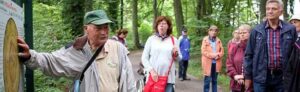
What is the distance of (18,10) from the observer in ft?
11.0

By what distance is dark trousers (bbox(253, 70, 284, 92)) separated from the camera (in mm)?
5582

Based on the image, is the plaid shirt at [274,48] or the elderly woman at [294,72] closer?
the elderly woman at [294,72]

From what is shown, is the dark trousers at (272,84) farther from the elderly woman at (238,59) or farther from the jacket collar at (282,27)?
the elderly woman at (238,59)

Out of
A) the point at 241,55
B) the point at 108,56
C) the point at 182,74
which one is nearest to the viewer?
the point at 108,56

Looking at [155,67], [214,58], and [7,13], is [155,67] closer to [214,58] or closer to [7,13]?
[214,58]

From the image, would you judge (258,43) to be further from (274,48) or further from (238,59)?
(238,59)

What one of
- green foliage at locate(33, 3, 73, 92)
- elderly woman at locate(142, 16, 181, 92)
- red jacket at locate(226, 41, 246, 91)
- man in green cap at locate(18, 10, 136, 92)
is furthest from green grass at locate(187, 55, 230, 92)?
man in green cap at locate(18, 10, 136, 92)

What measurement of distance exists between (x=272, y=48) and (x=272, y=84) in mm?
483

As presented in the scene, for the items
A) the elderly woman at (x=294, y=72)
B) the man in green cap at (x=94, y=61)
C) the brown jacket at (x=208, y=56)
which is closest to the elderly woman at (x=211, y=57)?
the brown jacket at (x=208, y=56)

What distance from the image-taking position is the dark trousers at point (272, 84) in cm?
558

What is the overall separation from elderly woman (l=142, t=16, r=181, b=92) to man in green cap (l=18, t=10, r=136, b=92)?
3187 mm

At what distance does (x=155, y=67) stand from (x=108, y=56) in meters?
3.34

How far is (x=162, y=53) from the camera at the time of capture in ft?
23.6

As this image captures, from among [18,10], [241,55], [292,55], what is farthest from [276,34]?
[18,10]
